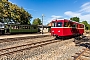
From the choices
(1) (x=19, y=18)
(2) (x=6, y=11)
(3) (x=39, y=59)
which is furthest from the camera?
(1) (x=19, y=18)

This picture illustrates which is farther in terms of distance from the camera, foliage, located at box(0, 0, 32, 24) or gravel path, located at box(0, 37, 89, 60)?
foliage, located at box(0, 0, 32, 24)

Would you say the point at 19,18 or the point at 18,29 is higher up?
the point at 19,18

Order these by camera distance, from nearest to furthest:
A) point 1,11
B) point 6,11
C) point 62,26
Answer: point 62,26
point 1,11
point 6,11

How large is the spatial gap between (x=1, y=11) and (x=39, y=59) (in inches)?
1163

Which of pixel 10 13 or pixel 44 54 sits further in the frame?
pixel 10 13

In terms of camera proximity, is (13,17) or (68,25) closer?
(68,25)

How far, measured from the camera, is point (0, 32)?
26.6 metres

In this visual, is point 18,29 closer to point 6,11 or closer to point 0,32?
point 0,32

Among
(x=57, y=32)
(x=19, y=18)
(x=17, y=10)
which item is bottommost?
(x=57, y=32)

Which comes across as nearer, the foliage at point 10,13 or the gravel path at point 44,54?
the gravel path at point 44,54

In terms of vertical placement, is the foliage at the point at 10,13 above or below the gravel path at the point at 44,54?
above

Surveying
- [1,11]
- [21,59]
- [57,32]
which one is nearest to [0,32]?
[1,11]

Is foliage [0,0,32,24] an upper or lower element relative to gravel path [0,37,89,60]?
upper

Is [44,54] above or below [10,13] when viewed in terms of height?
below
